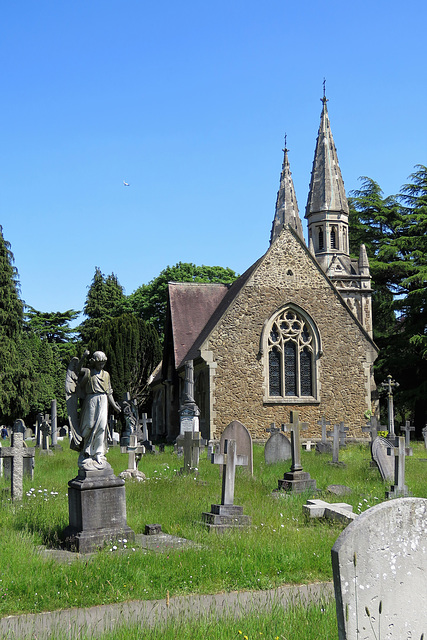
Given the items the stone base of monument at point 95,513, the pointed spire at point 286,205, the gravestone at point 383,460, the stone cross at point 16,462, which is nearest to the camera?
the stone base of monument at point 95,513

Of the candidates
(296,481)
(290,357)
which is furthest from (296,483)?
(290,357)

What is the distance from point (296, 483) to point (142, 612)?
6.12 meters

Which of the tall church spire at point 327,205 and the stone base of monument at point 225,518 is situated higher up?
the tall church spire at point 327,205

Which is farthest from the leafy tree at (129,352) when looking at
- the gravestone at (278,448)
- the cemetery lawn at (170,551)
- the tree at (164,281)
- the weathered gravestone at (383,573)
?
the weathered gravestone at (383,573)

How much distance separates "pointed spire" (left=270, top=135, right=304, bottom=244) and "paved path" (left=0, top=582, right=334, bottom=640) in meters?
35.5

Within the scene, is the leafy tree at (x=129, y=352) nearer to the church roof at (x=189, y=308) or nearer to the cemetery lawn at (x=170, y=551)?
the church roof at (x=189, y=308)

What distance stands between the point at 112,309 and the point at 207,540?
47576 mm

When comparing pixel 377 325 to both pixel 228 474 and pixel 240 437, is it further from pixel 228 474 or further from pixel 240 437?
pixel 228 474

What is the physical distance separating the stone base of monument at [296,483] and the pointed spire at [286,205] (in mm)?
30160

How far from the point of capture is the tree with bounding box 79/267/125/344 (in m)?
55.6

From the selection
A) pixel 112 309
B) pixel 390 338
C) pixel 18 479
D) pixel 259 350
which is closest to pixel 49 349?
pixel 112 309

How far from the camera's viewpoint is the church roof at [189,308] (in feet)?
89.2

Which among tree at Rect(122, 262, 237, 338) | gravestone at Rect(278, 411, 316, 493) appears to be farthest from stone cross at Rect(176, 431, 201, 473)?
tree at Rect(122, 262, 237, 338)

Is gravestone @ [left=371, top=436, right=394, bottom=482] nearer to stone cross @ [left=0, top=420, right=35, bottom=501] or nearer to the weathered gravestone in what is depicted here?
stone cross @ [left=0, top=420, right=35, bottom=501]
